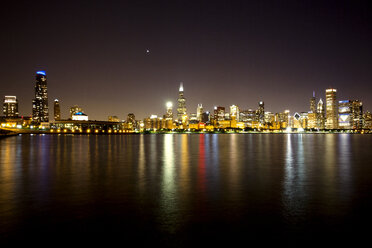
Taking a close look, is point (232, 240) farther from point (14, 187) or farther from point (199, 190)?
point (14, 187)

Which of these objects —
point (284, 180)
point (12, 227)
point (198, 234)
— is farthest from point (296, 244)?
point (284, 180)

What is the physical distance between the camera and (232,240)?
9422 mm

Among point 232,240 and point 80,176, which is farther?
point 80,176

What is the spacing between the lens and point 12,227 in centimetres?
1061

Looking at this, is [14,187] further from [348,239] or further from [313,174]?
[313,174]

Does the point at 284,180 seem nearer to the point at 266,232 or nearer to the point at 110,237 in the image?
the point at 266,232

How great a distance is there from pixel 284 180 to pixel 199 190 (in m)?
7.14

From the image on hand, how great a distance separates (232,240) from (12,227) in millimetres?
7797

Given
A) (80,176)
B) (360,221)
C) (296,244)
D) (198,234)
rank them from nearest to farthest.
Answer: (296,244) < (198,234) < (360,221) < (80,176)

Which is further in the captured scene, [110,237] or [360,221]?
[360,221]

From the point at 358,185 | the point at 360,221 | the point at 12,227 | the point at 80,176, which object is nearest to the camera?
the point at 12,227

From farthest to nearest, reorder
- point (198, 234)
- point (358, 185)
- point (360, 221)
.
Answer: point (358, 185) → point (360, 221) → point (198, 234)

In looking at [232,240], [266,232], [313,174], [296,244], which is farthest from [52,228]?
[313,174]

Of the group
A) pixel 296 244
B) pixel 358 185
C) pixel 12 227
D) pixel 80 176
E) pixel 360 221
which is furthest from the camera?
pixel 80 176
